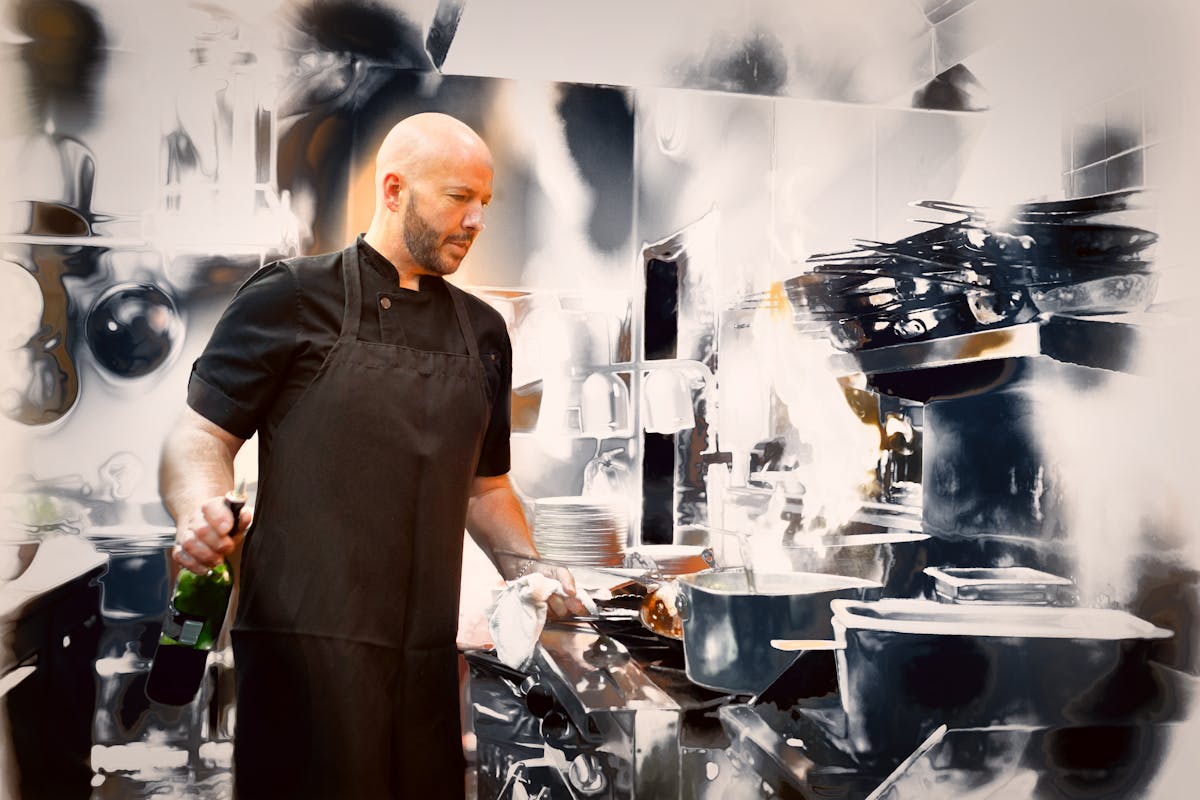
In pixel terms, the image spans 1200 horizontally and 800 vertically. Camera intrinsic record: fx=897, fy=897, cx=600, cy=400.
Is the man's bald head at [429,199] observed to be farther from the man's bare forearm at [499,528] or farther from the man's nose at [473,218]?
the man's bare forearm at [499,528]

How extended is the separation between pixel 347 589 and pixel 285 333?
1.68ft

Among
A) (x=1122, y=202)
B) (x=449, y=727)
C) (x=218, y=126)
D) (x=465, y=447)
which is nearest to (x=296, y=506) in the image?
(x=465, y=447)

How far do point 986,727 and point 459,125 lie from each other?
1.77m

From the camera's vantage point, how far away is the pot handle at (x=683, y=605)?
6.33 ft

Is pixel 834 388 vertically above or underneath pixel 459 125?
underneath

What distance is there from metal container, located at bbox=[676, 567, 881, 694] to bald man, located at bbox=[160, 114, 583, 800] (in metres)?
0.51

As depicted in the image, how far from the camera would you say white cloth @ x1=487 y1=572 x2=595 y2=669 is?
191 centimetres

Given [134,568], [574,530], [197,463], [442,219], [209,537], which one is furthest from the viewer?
[574,530]

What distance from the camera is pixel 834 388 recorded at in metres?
2.16

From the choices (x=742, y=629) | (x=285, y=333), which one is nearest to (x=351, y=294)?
(x=285, y=333)

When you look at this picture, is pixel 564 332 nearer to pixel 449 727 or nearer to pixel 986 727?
pixel 449 727

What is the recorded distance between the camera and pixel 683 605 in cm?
194

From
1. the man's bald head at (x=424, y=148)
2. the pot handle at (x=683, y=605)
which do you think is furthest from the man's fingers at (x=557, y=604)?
the man's bald head at (x=424, y=148)

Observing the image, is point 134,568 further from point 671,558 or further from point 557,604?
point 671,558
